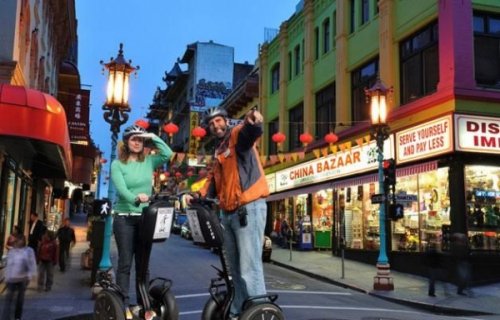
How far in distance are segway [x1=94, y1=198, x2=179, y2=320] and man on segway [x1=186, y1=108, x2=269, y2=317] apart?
20.1 inches

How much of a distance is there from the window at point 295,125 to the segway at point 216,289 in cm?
2480

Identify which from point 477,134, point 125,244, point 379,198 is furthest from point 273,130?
point 125,244

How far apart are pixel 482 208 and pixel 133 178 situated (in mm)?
13869

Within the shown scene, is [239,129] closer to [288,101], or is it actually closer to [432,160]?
[432,160]

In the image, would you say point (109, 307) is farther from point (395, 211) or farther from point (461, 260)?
point (461, 260)

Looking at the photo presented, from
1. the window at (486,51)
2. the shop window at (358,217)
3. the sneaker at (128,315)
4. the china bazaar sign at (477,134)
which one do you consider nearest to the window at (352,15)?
the shop window at (358,217)

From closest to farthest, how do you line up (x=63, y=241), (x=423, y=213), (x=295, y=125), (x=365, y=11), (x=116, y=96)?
1. (x=116, y=96)
2. (x=63, y=241)
3. (x=423, y=213)
4. (x=365, y=11)
5. (x=295, y=125)

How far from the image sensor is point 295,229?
94.3ft

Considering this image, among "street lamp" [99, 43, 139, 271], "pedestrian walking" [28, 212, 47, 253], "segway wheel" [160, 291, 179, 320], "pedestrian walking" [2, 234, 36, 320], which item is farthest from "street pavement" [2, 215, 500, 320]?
"segway wheel" [160, 291, 179, 320]

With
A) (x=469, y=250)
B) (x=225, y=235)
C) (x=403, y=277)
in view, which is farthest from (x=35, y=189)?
(x=225, y=235)

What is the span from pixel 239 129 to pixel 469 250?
44.4 feet

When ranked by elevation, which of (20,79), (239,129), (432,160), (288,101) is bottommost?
(239,129)

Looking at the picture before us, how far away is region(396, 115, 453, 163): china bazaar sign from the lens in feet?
54.6

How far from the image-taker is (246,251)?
16.4 feet
